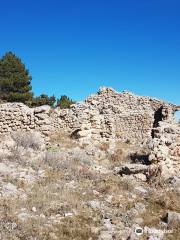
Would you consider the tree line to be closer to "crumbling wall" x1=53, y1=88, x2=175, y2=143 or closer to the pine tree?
the pine tree

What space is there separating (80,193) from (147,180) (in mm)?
2296

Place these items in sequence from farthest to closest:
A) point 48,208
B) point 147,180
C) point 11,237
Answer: point 147,180
point 48,208
point 11,237

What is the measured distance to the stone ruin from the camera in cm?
1331

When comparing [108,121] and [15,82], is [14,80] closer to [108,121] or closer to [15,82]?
[15,82]

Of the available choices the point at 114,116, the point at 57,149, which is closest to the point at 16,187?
the point at 57,149

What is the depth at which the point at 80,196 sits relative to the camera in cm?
988

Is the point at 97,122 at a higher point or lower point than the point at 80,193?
higher

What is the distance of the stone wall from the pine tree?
1340 centimetres

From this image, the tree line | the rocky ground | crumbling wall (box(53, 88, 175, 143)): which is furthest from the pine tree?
the rocky ground

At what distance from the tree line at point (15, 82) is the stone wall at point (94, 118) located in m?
12.8

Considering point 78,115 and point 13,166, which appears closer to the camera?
point 13,166

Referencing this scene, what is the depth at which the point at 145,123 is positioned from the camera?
64.3ft

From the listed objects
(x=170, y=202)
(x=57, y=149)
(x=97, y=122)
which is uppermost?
(x=97, y=122)

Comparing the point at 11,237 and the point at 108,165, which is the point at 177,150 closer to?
the point at 108,165
